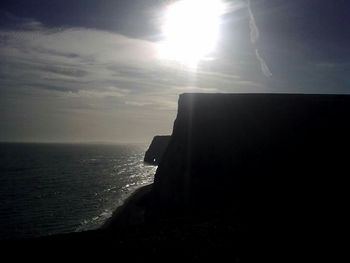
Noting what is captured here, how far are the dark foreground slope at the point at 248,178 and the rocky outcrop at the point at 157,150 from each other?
10886cm

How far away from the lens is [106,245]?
13.5m

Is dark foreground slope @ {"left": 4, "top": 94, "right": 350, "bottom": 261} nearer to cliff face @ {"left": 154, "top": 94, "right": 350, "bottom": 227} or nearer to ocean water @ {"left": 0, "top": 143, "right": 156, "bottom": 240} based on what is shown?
cliff face @ {"left": 154, "top": 94, "right": 350, "bottom": 227}

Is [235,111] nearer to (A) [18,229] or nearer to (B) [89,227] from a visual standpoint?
(B) [89,227]

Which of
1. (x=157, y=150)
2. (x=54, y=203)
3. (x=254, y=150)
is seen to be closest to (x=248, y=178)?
(x=254, y=150)

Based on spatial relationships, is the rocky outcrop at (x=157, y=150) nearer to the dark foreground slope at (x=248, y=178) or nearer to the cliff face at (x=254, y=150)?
the dark foreground slope at (x=248, y=178)

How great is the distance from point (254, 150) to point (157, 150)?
13309 cm

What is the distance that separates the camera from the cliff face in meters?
30.9

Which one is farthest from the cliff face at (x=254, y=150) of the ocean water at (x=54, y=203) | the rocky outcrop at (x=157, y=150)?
the rocky outcrop at (x=157, y=150)

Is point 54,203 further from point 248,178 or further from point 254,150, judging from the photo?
point 254,150

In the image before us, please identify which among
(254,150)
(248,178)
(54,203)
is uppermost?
(254,150)

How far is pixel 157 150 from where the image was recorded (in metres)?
167

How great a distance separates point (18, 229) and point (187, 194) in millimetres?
21168

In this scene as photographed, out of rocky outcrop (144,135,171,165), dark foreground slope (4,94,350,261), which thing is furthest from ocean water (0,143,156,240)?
rocky outcrop (144,135,171,165)

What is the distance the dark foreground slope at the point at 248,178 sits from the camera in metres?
14.5
